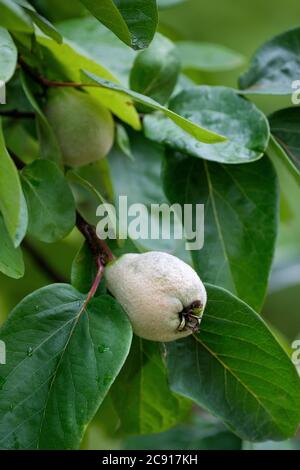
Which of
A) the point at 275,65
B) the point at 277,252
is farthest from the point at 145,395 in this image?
the point at 277,252

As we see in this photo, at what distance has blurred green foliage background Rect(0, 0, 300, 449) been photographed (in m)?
1.11

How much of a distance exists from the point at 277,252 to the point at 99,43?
0.63 metres

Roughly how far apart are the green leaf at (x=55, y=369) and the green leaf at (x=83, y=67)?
19cm

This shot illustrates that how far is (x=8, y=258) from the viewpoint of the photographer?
0.64 meters

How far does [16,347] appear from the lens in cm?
65

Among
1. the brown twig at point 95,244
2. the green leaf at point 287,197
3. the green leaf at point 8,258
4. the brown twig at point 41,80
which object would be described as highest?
the brown twig at point 41,80

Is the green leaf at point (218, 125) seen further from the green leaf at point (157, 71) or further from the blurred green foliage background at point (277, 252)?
the blurred green foliage background at point (277, 252)

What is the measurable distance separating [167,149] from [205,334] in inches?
7.6

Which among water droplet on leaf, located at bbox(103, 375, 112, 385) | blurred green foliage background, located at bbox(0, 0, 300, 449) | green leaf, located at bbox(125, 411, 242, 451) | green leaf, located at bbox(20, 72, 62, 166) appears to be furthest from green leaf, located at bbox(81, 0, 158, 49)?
green leaf, located at bbox(125, 411, 242, 451)

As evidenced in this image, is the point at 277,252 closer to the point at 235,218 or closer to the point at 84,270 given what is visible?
the point at 235,218

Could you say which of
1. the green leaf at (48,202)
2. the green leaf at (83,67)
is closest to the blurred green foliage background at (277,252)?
the green leaf at (83,67)

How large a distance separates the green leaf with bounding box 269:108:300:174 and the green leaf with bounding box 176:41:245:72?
11.1 inches

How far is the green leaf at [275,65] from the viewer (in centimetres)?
85
